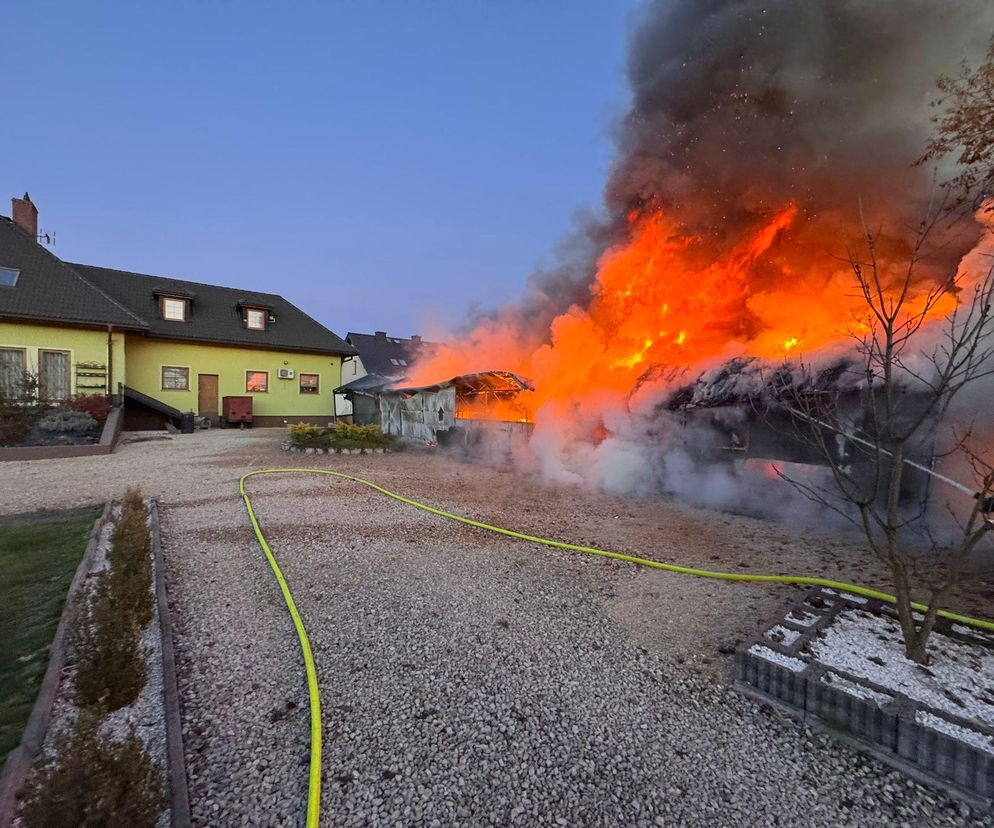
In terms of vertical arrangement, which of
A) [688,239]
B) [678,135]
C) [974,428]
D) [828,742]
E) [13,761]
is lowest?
[828,742]

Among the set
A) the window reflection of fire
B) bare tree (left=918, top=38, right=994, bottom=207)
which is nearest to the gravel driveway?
bare tree (left=918, top=38, right=994, bottom=207)

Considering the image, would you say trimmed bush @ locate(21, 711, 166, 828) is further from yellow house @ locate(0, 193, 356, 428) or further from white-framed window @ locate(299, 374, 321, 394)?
white-framed window @ locate(299, 374, 321, 394)

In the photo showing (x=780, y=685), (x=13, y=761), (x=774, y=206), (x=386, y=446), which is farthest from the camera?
(x=386, y=446)

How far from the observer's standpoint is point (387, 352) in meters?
31.8

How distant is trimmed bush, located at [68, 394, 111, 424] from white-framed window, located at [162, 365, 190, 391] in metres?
4.81

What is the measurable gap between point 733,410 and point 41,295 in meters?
23.1

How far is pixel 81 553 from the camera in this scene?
5.04 metres

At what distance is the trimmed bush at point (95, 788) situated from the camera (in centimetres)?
176

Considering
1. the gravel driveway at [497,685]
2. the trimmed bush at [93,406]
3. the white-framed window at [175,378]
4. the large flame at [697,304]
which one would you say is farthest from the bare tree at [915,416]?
the white-framed window at [175,378]

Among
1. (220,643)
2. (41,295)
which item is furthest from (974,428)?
(41,295)

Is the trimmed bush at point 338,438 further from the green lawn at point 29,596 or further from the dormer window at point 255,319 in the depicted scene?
the dormer window at point 255,319

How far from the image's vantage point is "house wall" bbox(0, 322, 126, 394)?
15.8 m

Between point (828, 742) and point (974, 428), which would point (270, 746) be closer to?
point (828, 742)

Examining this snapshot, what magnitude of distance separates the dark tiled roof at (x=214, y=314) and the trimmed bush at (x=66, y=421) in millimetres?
5911
